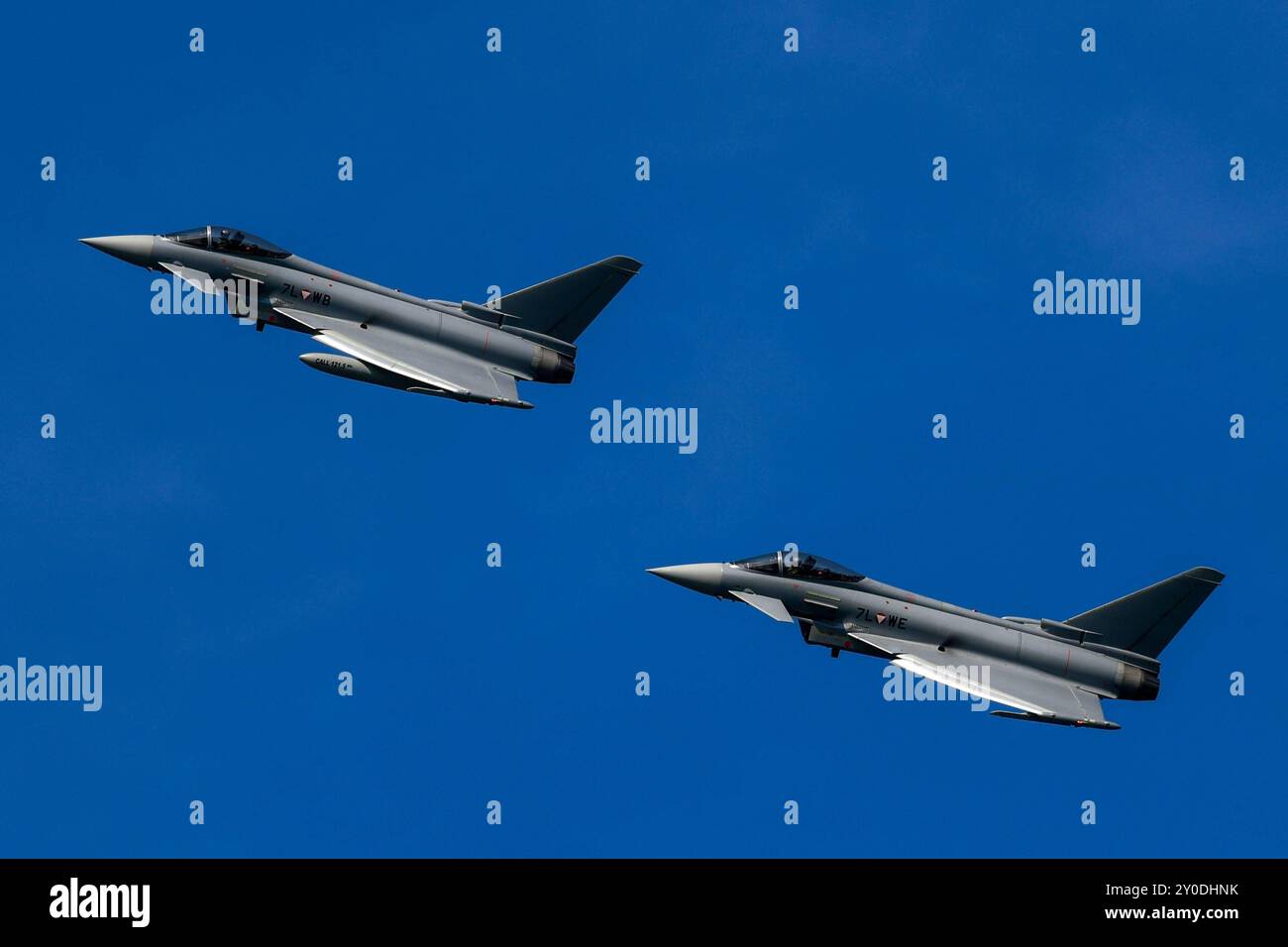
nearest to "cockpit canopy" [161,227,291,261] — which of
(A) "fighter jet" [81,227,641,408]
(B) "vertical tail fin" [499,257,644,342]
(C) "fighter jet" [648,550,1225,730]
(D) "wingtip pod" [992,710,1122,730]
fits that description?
(A) "fighter jet" [81,227,641,408]

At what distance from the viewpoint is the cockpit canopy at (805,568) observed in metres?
63.4

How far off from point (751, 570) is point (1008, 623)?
7794mm

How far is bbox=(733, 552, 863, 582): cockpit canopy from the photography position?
208 feet

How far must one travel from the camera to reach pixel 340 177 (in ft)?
219

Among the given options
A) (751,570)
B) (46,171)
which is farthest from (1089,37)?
(46,171)

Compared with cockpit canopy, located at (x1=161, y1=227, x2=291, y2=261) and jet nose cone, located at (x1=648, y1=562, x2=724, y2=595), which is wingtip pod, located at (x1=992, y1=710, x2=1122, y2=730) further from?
cockpit canopy, located at (x1=161, y1=227, x2=291, y2=261)

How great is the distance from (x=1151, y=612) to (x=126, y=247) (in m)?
32.4

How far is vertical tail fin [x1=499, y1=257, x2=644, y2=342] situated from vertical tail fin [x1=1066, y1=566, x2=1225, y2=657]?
1712cm

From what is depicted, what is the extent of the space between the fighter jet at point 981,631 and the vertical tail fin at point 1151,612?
0.03 m

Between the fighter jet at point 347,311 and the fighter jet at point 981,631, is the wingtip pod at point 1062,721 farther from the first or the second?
the fighter jet at point 347,311

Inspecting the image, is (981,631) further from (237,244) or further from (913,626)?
(237,244)

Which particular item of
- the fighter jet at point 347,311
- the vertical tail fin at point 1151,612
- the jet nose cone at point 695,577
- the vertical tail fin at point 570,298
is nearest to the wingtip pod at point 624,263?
the vertical tail fin at point 570,298

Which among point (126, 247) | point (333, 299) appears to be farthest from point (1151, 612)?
point (126, 247)
